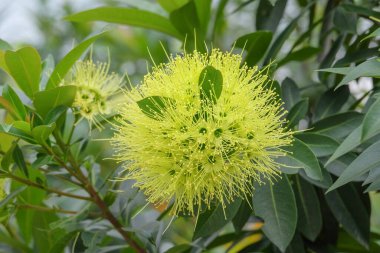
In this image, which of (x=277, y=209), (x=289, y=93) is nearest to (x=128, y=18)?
(x=289, y=93)

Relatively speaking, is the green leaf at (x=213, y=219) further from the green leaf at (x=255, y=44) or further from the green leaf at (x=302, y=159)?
the green leaf at (x=255, y=44)

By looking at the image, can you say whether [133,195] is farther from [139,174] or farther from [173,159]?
[173,159]

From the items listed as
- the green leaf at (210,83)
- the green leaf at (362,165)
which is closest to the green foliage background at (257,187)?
the green leaf at (362,165)

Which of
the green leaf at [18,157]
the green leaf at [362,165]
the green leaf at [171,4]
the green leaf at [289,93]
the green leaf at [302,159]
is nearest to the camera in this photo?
the green leaf at [362,165]

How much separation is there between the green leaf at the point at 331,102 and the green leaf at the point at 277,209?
28 centimetres

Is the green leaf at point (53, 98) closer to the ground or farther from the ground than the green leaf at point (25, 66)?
closer to the ground

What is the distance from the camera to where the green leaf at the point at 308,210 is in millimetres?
1355

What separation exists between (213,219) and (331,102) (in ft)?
1.50

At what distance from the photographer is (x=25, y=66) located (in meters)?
1.27

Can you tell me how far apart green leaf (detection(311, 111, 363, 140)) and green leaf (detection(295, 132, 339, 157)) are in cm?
7

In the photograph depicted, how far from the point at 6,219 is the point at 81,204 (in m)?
0.35

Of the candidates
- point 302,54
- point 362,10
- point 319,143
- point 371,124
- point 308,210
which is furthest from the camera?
point 302,54

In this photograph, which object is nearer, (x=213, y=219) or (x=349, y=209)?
(x=213, y=219)

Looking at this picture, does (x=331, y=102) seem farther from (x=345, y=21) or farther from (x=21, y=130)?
(x=21, y=130)
